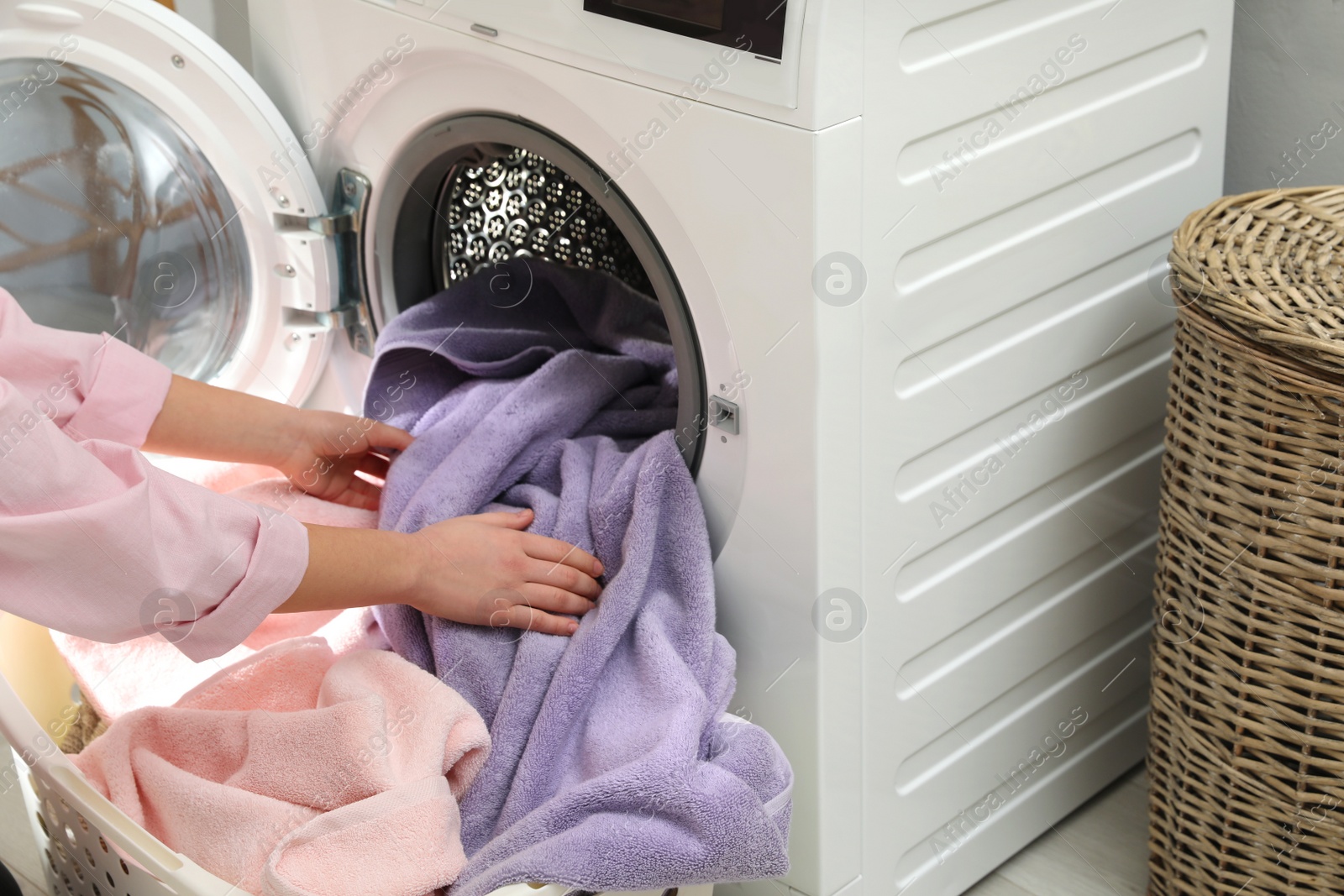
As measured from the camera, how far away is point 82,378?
3.41 ft

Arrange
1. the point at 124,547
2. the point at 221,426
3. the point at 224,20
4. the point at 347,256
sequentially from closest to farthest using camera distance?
1. the point at 124,547
2. the point at 221,426
3. the point at 347,256
4. the point at 224,20

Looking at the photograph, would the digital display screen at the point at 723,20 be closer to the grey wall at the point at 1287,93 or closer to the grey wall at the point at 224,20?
the grey wall at the point at 224,20

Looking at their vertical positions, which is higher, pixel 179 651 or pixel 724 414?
pixel 724 414

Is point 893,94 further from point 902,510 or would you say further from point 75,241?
point 75,241

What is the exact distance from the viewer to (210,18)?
54.4 inches

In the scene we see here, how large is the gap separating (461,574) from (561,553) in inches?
3.4

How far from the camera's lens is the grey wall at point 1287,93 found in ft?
4.07

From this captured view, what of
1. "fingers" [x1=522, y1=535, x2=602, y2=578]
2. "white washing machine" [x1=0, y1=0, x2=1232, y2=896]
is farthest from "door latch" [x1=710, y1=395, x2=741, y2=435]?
"fingers" [x1=522, y1=535, x2=602, y2=578]

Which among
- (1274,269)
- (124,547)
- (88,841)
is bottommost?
(88,841)

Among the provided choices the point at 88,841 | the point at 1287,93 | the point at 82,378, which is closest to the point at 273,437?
the point at 82,378

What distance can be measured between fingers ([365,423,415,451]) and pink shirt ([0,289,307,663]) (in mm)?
263

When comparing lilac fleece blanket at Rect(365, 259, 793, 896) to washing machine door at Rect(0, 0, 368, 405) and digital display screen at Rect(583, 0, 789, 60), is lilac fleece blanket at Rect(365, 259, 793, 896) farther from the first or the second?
digital display screen at Rect(583, 0, 789, 60)

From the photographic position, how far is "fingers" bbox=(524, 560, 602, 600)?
3.22ft

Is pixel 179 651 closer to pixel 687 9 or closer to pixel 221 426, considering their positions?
pixel 221 426
